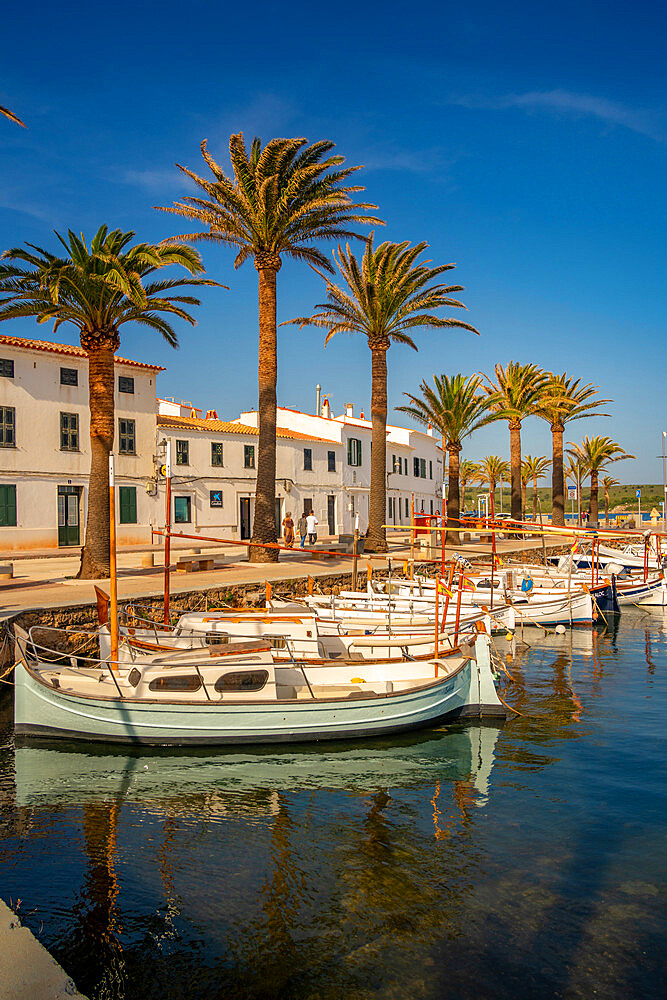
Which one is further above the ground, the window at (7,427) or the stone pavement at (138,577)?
the window at (7,427)

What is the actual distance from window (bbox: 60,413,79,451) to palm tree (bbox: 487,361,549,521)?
26.8 metres

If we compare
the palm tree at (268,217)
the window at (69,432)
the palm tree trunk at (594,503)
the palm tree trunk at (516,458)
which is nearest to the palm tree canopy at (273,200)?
the palm tree at (268,217)

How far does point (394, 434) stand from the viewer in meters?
60.9

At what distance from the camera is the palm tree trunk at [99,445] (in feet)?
77.0

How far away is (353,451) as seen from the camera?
53.1 m

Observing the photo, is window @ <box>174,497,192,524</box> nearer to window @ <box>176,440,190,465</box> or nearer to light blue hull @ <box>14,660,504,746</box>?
window @ <box>176,440,190,465</box>

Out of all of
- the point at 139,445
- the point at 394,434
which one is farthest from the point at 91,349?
the point at 394,434

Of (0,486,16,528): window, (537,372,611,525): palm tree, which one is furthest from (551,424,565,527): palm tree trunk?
(0,486,16,528): window

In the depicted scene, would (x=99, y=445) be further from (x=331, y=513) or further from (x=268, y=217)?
(x=331, y=513)

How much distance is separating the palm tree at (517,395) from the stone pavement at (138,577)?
16.8 m

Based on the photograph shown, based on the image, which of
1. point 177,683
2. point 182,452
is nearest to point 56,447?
point 182,452

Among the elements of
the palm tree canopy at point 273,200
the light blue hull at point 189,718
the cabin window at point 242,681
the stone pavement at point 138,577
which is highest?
the palm tree canopy at point 273,200

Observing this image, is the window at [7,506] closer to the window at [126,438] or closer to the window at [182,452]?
the window at [126,438]

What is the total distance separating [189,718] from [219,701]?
2.07 feet
